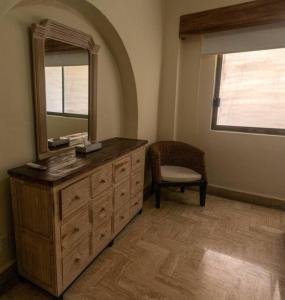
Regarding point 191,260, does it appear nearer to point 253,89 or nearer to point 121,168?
point 121,168

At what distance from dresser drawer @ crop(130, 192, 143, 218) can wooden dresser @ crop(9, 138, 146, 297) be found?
16.7 inches

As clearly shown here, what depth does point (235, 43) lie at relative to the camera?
2.52 m

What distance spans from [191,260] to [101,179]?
102 cm

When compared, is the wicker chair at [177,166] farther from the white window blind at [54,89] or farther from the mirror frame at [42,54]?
the white window blind at [54,89]

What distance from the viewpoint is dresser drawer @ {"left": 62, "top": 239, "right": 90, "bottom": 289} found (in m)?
1.41

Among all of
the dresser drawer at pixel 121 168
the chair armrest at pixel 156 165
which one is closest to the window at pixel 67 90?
the dresser drawer at pixel 121 168

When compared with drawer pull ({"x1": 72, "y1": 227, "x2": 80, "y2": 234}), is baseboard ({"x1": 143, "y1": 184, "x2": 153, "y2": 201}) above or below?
below

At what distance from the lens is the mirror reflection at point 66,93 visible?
1603 mm

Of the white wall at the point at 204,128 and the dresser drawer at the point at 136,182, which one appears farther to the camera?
the white wall at the point at 204,128

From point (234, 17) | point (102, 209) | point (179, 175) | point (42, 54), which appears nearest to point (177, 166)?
point (179, 175)

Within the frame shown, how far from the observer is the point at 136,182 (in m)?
2.28

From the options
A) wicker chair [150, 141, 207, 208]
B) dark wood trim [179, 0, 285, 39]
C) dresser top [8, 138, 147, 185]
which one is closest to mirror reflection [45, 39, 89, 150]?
dresser top [8, 138, 147, 185]

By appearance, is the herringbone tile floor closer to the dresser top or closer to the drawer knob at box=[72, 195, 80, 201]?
the drawer knob at box=[72, 195, 80, 201]

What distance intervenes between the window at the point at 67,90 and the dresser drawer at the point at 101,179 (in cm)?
57
